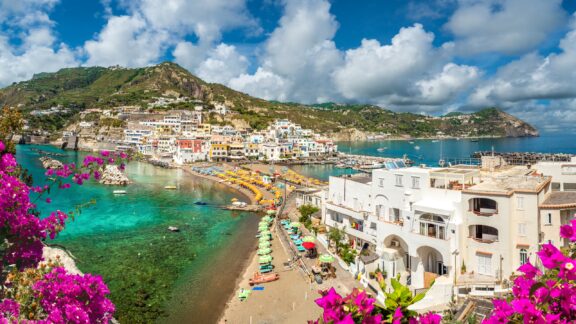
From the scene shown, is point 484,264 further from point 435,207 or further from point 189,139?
point 189,139

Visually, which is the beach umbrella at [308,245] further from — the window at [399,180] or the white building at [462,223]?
the window at [399,180]

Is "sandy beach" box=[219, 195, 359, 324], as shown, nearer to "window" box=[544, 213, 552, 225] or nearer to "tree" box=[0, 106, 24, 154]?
"window" box=[544, 213, 552, 225]

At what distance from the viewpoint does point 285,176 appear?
195ft

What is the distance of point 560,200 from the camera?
16375mm

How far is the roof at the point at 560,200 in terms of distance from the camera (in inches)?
615

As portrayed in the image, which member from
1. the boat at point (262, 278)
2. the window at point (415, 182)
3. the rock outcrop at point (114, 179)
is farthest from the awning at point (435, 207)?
the rock outcrop at point (114, 179)

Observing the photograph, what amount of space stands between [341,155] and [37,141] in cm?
9786

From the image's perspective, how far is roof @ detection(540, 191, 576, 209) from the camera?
51.3ft

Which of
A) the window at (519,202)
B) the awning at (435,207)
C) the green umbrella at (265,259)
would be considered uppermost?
the window at (519,202)

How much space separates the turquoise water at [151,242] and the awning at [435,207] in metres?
11.0

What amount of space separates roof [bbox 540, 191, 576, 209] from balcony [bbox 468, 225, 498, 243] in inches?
89.9

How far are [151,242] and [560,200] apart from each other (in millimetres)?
26387

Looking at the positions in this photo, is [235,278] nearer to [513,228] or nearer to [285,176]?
[513,228]

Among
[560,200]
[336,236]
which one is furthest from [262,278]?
[560,200]
